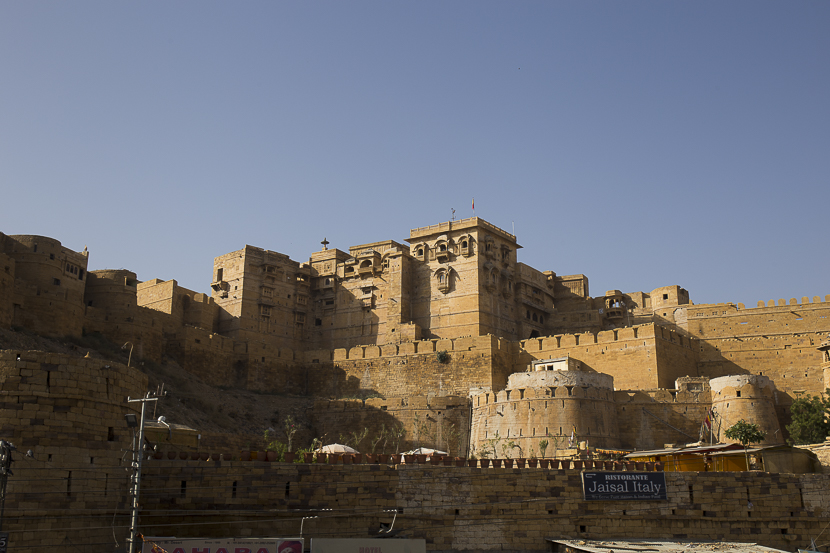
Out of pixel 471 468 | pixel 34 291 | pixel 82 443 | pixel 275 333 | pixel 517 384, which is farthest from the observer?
pixel 275 333

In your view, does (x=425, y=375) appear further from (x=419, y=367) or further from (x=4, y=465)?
(x=4, y=465)

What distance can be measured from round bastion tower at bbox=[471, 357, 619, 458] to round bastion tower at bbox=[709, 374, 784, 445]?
506 cm

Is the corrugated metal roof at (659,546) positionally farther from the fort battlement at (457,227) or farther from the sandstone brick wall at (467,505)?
the fort battlement at (457,227)

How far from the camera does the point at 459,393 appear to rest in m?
48.7

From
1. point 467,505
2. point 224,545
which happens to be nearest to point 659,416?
point 467,505

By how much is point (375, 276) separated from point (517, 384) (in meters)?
25.7

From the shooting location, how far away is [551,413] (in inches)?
1464

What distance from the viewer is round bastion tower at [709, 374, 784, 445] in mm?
38594

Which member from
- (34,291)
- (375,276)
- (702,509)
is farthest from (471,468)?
(375,276)

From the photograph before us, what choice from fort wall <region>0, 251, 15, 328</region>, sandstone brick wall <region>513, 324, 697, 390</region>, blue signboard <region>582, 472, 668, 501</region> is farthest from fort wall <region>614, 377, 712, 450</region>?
fort wall <region>0, 251, 15, 328</region>

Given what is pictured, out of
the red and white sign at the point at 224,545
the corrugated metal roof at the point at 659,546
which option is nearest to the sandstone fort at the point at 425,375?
the corrugated metal roof at the point at 659,546

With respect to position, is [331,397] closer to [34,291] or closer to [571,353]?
[571,353]

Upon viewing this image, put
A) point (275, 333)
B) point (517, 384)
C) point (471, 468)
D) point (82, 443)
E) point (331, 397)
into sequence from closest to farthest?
point (82, 443) < point (471, 468) < point (517, 384) < point (331, 397) < point (275, 333)

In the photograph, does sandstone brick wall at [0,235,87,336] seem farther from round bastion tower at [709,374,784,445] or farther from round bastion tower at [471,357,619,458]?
round bastion tower at [709,374,784,445]
